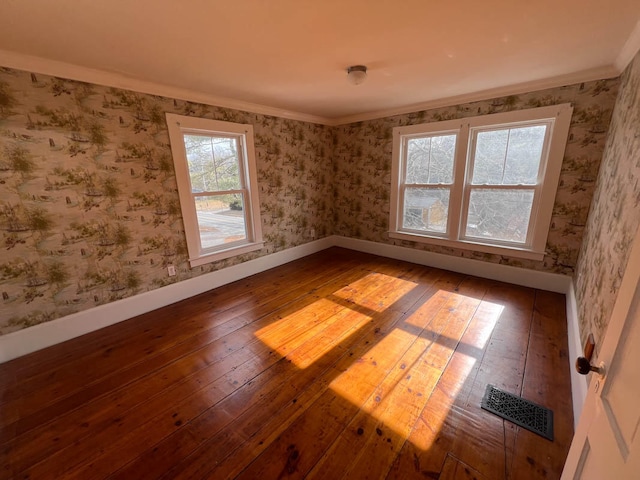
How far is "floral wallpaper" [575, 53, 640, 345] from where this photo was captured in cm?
142

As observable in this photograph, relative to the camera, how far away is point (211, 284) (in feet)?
11.0

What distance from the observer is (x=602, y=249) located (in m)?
1.83

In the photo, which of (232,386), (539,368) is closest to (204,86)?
(232,386)

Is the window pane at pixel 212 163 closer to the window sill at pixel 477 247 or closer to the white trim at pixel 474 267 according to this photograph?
the white trim at pixel 474 267

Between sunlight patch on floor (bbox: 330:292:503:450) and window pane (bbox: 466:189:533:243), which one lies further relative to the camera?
window pane (bbox: 466:189:533:243)

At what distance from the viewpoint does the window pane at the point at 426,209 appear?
3.75m

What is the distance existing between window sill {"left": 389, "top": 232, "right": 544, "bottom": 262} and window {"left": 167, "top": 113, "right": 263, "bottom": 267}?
2.29m

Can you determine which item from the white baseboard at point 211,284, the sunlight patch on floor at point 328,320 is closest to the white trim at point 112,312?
the white baseboard at point 211,284

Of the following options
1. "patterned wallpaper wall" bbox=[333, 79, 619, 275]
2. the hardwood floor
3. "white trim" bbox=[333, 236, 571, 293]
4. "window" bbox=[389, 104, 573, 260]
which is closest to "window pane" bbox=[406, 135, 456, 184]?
"window" bbox=[389, 104, 573, 260]

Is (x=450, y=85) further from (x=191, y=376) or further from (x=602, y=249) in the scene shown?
(x=191, y=376)

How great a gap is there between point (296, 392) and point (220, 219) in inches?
94.4

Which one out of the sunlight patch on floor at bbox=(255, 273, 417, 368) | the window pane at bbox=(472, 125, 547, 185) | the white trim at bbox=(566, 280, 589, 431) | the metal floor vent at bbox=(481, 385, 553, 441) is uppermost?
the window pane at bbox=(472, 125, 547, 185)

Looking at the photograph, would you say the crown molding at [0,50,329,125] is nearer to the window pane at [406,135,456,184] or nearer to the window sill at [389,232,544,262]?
the window pane at [406,135,456,184]

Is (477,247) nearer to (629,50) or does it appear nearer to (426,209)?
(426,209)
